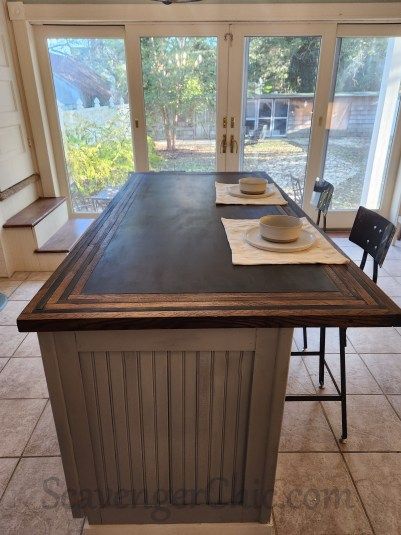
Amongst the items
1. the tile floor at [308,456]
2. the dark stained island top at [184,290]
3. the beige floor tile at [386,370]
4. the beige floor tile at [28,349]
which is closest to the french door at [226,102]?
the beige floor tile at [28,349]

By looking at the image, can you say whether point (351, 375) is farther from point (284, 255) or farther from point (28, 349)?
point (28, 349)

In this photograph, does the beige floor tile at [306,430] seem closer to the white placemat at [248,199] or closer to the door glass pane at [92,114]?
the white placemat at [248,199]

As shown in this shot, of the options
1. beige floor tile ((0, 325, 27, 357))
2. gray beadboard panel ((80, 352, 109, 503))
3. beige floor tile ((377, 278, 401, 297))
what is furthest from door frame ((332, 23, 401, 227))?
gray beadboard panel ((80, 352, 109, 503))

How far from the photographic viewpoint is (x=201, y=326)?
896mm

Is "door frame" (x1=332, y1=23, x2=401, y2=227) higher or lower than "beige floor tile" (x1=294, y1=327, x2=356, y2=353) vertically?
higher

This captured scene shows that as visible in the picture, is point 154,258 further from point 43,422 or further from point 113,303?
point 43,422

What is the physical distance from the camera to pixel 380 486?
1.50 m

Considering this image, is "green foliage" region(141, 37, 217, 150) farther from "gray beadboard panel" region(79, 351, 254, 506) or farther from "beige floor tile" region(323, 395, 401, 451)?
"gray beadboard panel" region(79, 351, 254, 506)

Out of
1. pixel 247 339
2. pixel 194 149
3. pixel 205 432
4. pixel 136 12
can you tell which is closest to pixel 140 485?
pixel 205 432

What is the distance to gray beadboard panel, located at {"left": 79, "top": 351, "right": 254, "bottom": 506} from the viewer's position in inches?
40.6

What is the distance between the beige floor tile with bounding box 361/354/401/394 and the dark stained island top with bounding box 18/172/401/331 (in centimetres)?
122

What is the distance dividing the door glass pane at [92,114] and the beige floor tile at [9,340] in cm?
199

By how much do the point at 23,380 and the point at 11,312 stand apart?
2.67 feet

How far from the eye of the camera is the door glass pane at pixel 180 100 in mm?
3480
